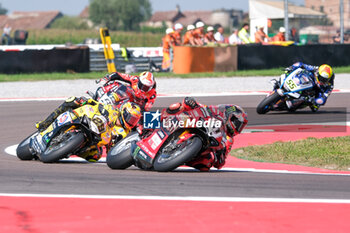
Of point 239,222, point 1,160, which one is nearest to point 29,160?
point 1,160

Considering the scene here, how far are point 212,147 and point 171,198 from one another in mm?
1776

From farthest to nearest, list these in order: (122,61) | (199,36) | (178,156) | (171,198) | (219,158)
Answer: (122,61), (199,36), (219,158), (178,156), (171,198)

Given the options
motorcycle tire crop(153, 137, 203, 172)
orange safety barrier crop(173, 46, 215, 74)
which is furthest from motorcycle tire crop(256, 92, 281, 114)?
orange safety barrier crop(173, 46, 215, 74)

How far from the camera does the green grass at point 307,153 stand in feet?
30.2

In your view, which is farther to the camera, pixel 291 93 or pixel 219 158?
pixel 291 93

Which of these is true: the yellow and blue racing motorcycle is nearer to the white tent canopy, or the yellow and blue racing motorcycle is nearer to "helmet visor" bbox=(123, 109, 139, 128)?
"helmet visor" bbox=(123, 109, 139, 128)

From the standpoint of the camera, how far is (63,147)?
7.99m

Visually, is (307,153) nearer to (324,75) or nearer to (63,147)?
(63,147)

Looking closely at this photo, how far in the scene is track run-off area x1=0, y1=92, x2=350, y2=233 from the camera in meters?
5.06

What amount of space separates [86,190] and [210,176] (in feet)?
5.26

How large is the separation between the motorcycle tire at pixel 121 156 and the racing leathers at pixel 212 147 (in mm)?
649

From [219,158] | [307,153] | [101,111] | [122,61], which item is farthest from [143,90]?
[122,61]

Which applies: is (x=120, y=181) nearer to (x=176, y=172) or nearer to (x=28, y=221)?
(x=176, y=172)

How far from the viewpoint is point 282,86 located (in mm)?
14914
